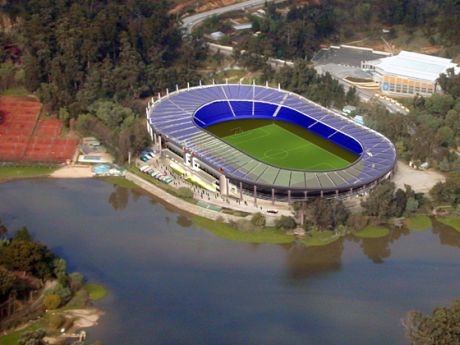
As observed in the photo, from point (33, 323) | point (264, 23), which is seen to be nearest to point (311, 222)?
point (33, 323)

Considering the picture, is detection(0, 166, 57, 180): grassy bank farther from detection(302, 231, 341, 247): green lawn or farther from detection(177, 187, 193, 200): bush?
detection(302, 231, 341, 247): green lawn

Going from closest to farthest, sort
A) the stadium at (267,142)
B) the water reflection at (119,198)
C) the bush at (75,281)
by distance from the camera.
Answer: the bush at (75,281), the stadium at (267,142), the water reflection at (119,198)

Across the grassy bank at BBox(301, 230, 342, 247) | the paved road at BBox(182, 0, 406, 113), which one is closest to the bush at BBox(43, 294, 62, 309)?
the grassy bank at BBox(301, 230, 342, 247)

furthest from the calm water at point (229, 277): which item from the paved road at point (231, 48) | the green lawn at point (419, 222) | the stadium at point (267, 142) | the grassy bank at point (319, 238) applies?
the paved road at point (231, 48)

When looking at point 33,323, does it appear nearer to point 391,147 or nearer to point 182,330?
point 182,330

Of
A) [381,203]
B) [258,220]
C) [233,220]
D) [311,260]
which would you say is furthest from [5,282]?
[381,203]

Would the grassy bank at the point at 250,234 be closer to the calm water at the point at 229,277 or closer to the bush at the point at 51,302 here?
the calm water at the point at 229,277

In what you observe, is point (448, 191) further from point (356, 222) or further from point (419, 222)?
point (356, 222)
